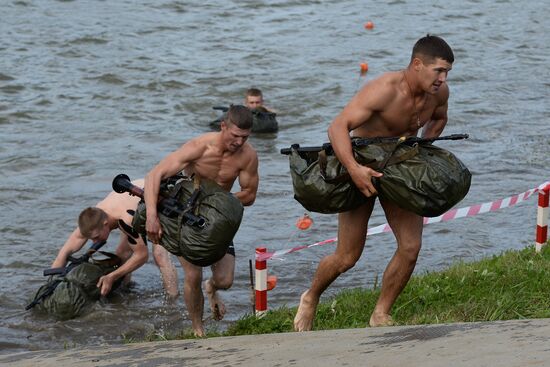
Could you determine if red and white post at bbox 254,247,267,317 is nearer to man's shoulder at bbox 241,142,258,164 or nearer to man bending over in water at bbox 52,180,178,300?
man's shoulder at bbox 241,142,258,164

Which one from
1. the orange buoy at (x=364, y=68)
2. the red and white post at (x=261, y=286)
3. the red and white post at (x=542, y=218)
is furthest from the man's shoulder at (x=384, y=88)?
the orange buoy at (x=364, y=68)

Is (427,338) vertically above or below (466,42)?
above

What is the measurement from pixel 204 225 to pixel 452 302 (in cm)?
180

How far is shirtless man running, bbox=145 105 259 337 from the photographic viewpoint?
8.09 meters

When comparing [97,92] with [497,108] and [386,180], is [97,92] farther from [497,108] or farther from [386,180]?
[386,180]

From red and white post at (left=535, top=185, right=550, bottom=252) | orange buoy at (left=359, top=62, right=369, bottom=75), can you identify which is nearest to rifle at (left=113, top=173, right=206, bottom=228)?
red and white post at (left=535, top=185, right=550, bottom=252)

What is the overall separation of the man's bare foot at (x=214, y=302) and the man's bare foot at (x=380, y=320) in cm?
220

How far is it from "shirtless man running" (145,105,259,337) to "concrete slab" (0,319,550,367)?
1.59 m

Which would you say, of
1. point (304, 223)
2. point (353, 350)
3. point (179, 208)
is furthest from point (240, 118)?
point (304, 223)

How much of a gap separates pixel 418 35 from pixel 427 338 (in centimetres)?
1868

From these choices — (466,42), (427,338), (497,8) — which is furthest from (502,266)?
(497,8)

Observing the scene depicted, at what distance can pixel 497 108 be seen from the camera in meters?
18.8

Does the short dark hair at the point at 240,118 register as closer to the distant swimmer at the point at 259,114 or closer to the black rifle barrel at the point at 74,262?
the black rifle barrel at the point at 74,262

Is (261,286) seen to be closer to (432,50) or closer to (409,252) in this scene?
(409,252)
